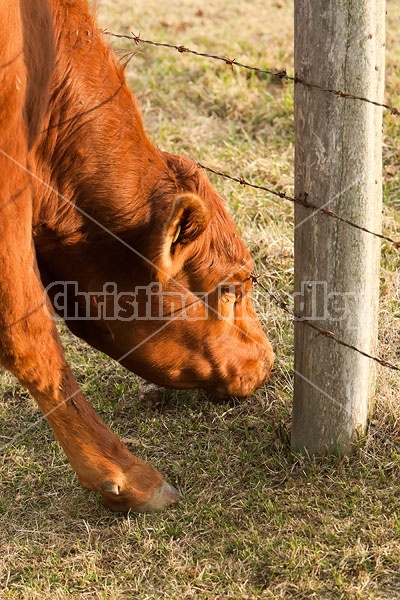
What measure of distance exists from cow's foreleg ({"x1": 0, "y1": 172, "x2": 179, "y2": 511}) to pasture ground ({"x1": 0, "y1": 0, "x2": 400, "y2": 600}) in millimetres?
165

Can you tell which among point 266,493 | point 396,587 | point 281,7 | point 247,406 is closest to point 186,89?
point 281,7

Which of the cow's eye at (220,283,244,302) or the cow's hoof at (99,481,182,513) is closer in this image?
the cow's hoof at (99,481,182,513)

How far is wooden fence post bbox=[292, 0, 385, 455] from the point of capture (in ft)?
10.1

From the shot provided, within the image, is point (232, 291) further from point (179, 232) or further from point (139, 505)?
point (139, 505)

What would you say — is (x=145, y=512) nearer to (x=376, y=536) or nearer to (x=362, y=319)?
(x=376, y=536)

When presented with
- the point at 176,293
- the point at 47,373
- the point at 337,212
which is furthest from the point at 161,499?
the point at 337,212

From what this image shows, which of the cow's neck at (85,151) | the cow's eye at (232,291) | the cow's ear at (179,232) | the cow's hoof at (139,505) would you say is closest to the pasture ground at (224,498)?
the cow's hoof at (139,505)

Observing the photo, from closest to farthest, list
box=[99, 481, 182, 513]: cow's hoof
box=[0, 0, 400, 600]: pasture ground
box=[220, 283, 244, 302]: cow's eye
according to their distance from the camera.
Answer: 1. box=[0, 0, 400, 600]: pasture ground
2. box=[99, 481, 182, 513]: cow's hoof
3. box=[220, 283, 244, 302]: cow's eye

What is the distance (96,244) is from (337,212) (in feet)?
3.19

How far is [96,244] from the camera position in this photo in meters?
3.43

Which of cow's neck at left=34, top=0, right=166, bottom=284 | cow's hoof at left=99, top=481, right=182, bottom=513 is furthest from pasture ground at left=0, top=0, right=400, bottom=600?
cow's neck at left=34, top=0, right=166, bottom=284

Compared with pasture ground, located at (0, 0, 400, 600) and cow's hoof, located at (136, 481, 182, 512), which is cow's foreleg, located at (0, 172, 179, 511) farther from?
pasture ground, located at (0, 0, 400, 600)

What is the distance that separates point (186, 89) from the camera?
279 inches

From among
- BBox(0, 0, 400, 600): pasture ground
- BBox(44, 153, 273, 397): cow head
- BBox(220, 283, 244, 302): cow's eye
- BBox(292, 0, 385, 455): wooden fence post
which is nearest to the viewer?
BBox(292, 0, 385, 455): wooden fence post
